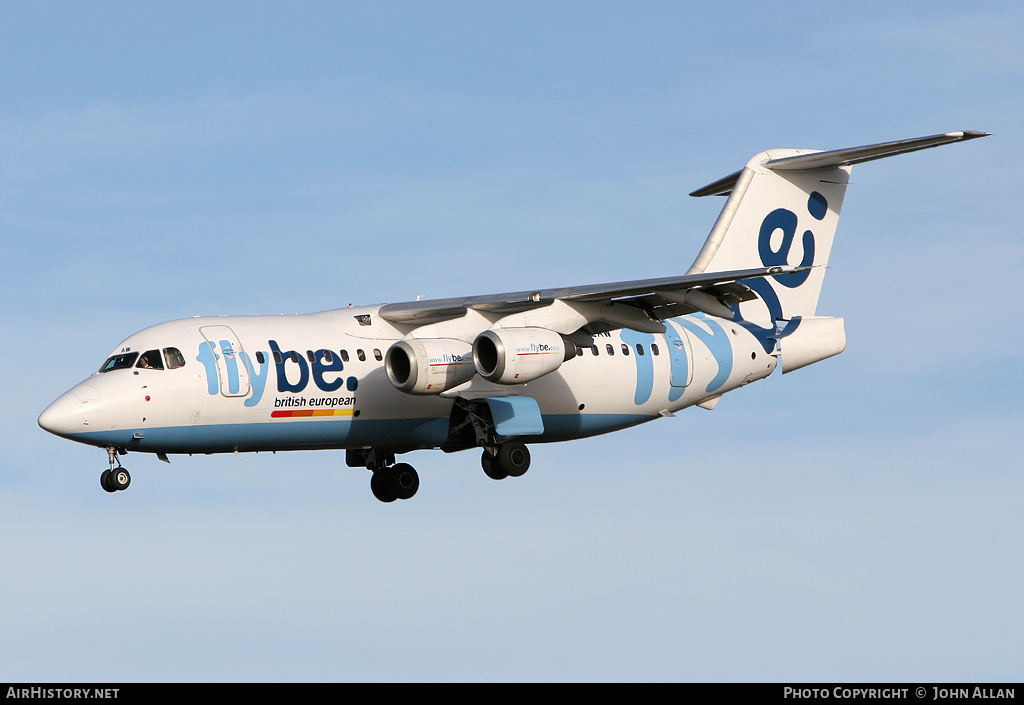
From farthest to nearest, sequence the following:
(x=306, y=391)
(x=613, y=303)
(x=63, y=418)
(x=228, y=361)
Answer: (x=613, y=303) < (x=306, y=391) < (x=228, y=361) < (x=63, y=418)

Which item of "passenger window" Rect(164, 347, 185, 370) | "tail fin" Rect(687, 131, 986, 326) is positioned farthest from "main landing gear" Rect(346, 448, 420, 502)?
"tail fin" Rect(687, 131, 986, 326)

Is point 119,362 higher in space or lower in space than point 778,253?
lower

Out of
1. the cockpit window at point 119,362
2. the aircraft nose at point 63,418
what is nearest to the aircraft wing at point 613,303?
the cockpit window at point 119,362

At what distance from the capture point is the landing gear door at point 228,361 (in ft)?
68.1

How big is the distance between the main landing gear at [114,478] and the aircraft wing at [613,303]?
4.40 m

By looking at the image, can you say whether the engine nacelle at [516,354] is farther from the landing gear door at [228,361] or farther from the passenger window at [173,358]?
the passenger window at [173,358]

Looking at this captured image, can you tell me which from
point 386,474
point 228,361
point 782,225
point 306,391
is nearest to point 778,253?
point 782,225

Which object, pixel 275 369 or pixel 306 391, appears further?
pixel 306 391

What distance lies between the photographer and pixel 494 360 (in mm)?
21328

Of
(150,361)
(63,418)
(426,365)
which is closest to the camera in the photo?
(63,418)

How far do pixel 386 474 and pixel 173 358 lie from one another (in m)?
4.43

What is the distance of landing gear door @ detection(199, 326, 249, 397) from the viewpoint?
20.8 meters

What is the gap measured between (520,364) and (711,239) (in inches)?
221

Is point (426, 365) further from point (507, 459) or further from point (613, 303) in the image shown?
point (613, 303)
